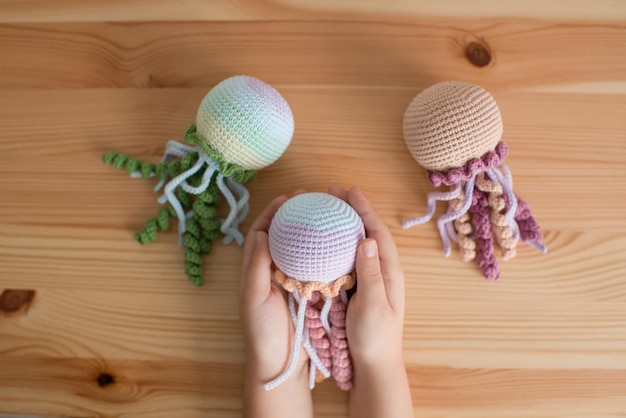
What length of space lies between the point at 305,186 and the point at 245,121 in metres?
0.20

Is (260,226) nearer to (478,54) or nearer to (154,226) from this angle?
(154,226)

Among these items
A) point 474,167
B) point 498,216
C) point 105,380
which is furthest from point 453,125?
point 105,380

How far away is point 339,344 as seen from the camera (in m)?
0.76

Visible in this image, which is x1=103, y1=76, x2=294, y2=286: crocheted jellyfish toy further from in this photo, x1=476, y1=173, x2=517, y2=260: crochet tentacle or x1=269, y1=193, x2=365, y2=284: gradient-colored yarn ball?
x1=476, y1=173, x2=517, y2=260: crochet tentacle

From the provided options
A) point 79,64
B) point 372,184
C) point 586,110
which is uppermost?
point 79,64

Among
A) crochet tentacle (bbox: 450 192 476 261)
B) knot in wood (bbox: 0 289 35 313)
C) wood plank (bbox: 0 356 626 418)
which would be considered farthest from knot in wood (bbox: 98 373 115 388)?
crochet tentacle (bbox: 450 192 476 261)

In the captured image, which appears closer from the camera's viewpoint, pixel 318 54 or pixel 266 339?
pixel 266 339

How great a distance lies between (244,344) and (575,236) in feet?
2.04

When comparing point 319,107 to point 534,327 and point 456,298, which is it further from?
point 534,327

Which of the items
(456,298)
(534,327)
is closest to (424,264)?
(456,298)

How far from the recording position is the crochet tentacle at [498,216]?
796mm

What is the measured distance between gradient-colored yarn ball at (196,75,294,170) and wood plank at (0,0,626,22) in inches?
10.6

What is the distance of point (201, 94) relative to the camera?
918 mm

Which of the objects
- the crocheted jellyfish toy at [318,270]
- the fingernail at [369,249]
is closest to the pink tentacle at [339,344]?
the crocheted jellyfish toy at [318,270]
